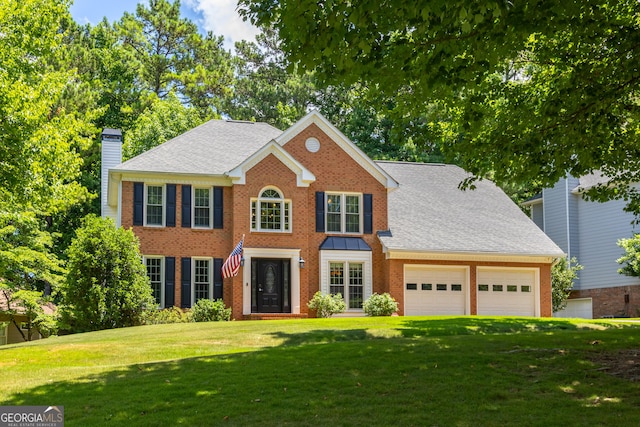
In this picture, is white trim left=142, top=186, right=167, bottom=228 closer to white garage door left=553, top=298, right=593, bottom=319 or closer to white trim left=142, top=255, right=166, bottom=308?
white trim left=142, top=255, right=166, bottom=308

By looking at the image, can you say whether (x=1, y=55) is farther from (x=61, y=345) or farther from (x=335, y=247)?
(x=335, y=247)

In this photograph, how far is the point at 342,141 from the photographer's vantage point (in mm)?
30484

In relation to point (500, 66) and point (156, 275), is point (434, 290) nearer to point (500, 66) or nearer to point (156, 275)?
point (156, 275)

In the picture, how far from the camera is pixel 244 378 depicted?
1206cm

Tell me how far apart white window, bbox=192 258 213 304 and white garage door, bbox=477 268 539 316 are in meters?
10.8

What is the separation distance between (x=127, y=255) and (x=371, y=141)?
2325cm

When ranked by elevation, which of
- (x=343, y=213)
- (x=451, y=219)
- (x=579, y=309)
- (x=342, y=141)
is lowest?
(x=579, y=309)

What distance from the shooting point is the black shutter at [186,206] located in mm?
28609

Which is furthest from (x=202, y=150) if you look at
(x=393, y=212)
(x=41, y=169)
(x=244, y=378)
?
(x=244, y=378)

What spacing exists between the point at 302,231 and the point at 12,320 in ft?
50.2

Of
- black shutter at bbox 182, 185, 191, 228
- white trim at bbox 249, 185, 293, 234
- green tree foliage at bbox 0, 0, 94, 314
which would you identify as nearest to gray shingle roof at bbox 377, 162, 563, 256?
white trim at bbox 249, 185, 293, 234

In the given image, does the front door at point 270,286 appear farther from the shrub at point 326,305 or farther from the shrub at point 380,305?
the shrub at point 380,305

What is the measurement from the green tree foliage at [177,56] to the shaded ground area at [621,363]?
42.0 m

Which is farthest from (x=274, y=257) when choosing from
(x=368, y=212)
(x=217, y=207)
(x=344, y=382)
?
(x=344, y=382)
